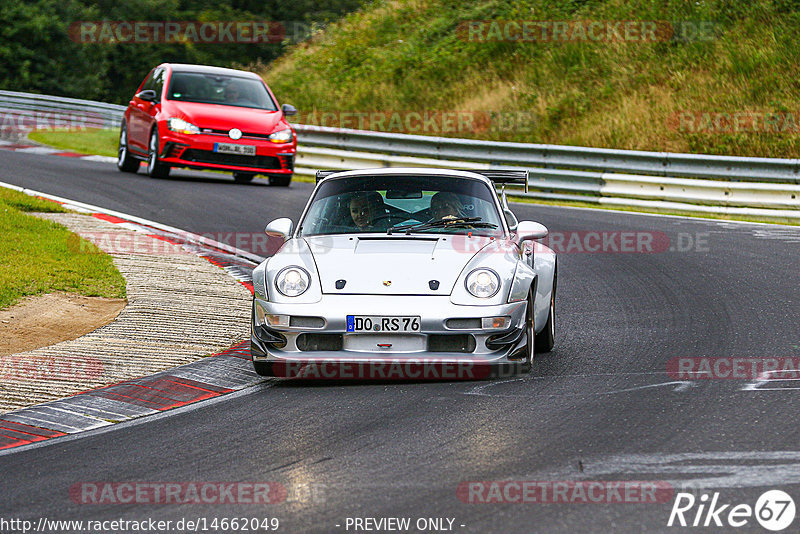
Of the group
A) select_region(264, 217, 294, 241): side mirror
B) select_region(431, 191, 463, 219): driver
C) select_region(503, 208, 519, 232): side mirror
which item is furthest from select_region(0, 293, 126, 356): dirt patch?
select_region(503, 208, 519, 232): side mirror

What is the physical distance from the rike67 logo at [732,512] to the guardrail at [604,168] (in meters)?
13.7

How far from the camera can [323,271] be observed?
7449 mm

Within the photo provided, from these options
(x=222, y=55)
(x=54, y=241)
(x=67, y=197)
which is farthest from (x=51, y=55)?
→ (x=54, y=241)

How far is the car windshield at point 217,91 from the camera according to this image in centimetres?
1906

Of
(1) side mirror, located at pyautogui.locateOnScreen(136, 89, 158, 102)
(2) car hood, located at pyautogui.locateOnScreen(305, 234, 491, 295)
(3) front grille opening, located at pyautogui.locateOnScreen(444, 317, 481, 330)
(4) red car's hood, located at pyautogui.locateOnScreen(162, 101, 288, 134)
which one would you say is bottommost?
(3) front grille opening, located at pyautogui.locateOnScreen(444, 317, 481, 330)

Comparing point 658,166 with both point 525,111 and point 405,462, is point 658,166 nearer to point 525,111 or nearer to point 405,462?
point 525,111

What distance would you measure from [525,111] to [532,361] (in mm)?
18687

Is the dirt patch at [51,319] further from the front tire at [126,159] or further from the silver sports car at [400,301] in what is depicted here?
the front tire at [126,159]

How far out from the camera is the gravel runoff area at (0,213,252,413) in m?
7.41

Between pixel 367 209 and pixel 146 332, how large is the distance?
2.00m

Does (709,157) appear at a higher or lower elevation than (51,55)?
lower

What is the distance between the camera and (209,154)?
18.2m

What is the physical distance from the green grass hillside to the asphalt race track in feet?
45.8

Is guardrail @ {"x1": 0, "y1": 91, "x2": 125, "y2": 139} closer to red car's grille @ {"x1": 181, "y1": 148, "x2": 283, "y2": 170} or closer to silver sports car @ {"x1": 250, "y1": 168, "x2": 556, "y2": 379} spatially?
red car's grille @ {"x1": 181, "y1": 148, "x2": 283, "y2": 170}
